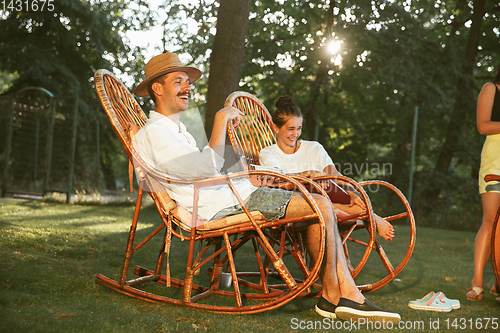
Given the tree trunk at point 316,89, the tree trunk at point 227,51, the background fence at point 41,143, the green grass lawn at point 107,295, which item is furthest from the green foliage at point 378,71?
the green grass lawn at point 107,295

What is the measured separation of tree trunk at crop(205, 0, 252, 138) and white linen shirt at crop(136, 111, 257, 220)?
2.61m

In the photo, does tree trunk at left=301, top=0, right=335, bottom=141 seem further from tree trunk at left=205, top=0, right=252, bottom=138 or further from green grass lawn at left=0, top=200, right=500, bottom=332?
green grass lawn at left=0, top=200, right=500, bottom=332

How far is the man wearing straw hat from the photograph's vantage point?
6.30ft

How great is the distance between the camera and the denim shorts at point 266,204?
6.50 ft

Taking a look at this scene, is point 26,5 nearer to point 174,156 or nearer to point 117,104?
point 117,104

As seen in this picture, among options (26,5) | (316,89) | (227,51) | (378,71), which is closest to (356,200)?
(227,51)

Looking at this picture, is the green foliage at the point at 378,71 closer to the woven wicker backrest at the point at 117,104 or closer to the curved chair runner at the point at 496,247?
the curved chair runner at the point at 496,247

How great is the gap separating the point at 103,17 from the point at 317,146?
33.0 feet

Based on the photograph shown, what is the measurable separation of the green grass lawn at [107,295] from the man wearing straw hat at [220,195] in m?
0.12

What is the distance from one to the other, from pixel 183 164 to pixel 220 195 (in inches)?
10.1

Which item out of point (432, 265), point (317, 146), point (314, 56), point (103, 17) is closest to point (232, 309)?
point (317, 146)

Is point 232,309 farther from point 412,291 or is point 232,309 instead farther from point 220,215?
point 412,291

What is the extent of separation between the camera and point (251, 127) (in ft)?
10.4

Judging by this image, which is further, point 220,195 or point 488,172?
point 488,172
